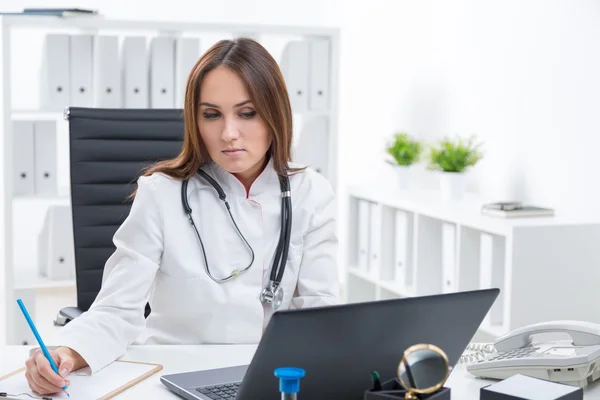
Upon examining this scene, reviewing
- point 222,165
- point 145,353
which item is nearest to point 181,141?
point 222,165

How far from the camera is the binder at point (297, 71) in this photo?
3307mm

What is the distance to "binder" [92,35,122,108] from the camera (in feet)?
10.5

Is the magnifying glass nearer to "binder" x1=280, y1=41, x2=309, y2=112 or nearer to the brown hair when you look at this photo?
the brown hair

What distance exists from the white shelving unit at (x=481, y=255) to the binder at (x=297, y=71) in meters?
0.47

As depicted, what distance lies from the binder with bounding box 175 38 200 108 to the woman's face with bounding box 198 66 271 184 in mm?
1712

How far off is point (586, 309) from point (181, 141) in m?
1.31

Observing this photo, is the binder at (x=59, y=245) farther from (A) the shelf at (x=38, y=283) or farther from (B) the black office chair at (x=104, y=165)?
(B) the black office chair at (x=104, y=165)

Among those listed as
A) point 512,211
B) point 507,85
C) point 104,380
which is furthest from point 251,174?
point 507,85

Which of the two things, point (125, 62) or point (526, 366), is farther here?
point (125, 62)

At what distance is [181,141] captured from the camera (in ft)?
7.20

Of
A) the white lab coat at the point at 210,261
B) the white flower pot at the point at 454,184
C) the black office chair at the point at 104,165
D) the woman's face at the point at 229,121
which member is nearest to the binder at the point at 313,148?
the white flower pot at the point at 454,184

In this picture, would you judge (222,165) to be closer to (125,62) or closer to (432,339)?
(432,339)

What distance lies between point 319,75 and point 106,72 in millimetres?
879

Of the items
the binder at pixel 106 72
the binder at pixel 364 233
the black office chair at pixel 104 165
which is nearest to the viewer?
the black office chair at pixel 104 165
